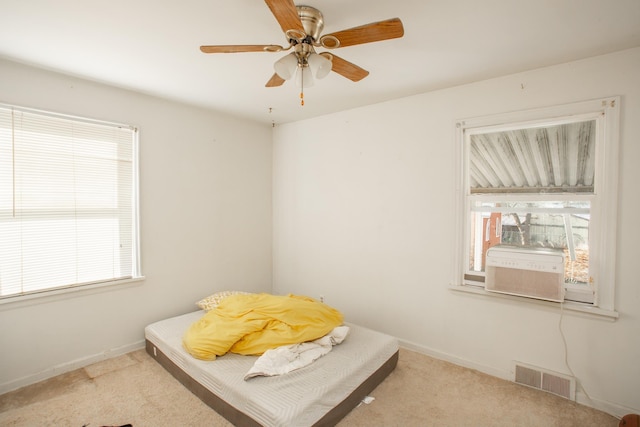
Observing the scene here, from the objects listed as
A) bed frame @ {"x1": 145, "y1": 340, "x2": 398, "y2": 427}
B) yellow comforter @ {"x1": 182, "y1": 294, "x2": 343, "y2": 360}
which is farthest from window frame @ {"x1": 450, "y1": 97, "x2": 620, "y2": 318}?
yellow comforter @ {"x1": 182, "y1": 294, "x2": 343, "y2": 360}

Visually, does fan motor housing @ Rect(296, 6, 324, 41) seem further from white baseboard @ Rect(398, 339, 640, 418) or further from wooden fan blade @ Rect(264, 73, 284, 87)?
white baseboard @ Rect(398, 339, 640, 418)

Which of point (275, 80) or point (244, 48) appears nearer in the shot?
point (244, 48)

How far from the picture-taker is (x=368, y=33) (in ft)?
4.98

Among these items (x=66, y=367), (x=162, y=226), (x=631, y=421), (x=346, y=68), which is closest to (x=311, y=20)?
(x=346, y=68)

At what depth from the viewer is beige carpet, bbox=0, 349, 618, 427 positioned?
207cm

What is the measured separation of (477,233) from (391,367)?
1415 mm

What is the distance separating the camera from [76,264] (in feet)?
8.84

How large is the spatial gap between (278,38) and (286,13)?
2.23 feet

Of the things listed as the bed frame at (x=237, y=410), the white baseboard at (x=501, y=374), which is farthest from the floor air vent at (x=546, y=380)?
the bed frame at (x=237, y=410)

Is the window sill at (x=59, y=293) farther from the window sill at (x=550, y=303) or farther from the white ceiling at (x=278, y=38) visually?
the window sill at (x=550, y=303)

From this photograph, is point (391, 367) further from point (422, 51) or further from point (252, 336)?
point (422, 51)

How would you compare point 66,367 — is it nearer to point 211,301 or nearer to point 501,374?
point 211,301

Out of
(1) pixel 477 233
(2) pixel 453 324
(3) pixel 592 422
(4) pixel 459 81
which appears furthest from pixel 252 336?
(4) pixel 459 81

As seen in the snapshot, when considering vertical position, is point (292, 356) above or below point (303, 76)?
below
